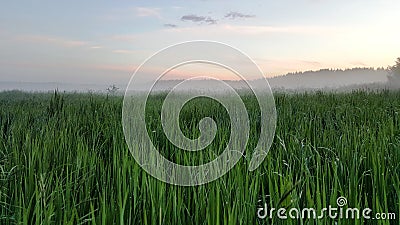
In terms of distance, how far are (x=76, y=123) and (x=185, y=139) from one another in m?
1.28

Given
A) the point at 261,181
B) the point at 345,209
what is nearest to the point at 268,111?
the point at 261,181

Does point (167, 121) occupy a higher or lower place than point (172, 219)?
higher

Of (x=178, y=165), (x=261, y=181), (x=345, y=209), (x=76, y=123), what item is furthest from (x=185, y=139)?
(x=345, y=209)

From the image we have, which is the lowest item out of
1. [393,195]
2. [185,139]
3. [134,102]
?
[393,195]

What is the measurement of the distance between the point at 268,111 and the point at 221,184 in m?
2.70

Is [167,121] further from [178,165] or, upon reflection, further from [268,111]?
[178,165]

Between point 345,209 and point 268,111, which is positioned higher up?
point 268,111

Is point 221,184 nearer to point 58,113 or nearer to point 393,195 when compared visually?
point 393,195

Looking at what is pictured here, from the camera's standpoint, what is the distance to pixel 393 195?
1.67m

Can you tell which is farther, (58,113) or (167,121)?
(58,113)

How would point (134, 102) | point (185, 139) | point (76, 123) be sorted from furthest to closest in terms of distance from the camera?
point (134, 102), point (76, 123), point (185, 139)

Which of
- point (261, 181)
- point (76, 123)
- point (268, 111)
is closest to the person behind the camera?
point (261, 181)

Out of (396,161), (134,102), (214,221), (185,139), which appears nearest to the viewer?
(214,221)

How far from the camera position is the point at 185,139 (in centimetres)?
272
